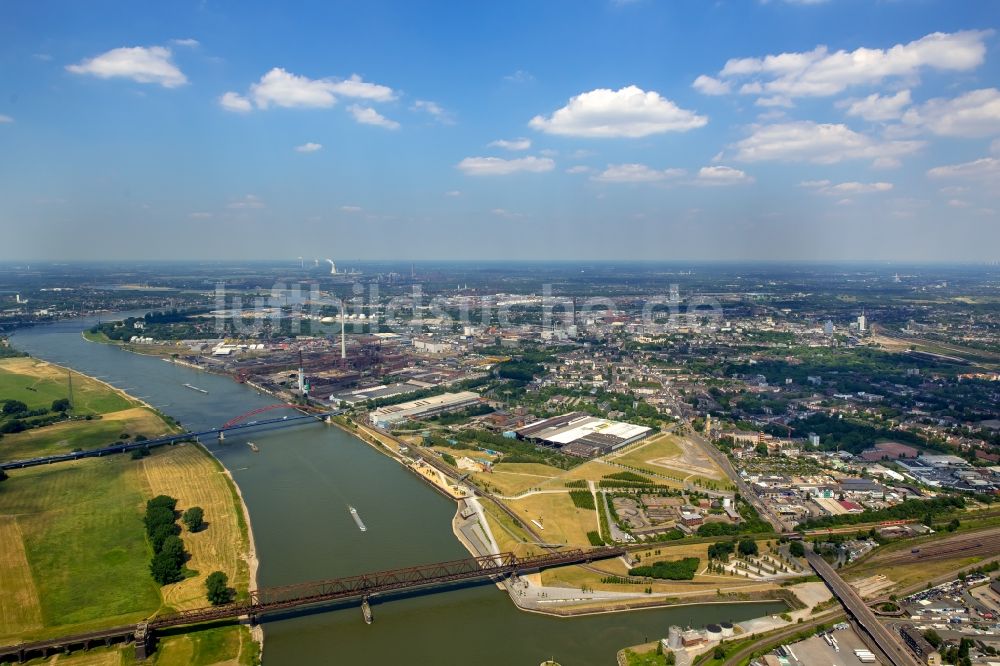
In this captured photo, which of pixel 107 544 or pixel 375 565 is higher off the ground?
pixel 107 544

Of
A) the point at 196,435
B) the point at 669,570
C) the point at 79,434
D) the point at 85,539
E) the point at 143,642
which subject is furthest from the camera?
the point at 79,434

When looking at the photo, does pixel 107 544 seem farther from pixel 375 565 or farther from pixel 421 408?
pixel 421 408

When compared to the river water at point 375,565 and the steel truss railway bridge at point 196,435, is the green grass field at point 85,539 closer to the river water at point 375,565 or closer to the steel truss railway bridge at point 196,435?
the steel truss railway bridge at point 196,435

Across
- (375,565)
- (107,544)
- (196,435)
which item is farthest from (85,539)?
(196,435)

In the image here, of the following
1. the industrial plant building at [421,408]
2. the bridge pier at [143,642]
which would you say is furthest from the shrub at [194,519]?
the industrial plant building at [421,408]

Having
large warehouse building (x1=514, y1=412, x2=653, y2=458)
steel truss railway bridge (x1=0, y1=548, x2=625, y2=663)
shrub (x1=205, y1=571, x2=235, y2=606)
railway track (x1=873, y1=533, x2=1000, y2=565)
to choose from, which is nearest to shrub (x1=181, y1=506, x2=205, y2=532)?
shrub (x1=205, y1=571, x2=235, y2=606)

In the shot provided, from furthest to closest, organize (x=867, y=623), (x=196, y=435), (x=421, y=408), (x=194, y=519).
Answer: (x=421, y=408) < (x=196, y=435) < (x=194, y=519) < (x=867, y=623)
